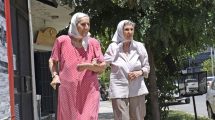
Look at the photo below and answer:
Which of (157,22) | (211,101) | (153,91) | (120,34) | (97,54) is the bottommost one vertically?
(211,101)

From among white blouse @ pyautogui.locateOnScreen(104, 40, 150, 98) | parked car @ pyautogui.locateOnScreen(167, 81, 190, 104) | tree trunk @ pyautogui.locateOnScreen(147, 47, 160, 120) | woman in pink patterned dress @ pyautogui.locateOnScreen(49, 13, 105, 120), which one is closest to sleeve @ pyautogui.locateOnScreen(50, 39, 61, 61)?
woman in pink patterned dress @ pyautogui.locateOnScreen(49, 13, 105, 120)

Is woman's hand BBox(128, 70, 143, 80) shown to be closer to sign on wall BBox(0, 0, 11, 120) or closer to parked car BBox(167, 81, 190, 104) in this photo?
sign on wall BBox(0, 0, 11, 120)

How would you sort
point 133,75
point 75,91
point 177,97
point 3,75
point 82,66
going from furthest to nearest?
point 177,97
point 133,75
point 75,91
point 82,66
point 3,75

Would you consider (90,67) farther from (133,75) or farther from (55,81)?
(133,75)

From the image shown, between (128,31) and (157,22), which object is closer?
(128,31)

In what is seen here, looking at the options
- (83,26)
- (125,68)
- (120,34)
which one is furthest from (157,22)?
(83,26)

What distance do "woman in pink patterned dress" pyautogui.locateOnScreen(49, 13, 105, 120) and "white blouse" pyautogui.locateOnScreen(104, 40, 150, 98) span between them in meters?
1.14

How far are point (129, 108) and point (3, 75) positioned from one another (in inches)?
150

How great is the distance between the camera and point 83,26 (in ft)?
21.5

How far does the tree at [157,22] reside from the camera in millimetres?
10727

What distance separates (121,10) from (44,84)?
496 centimetres

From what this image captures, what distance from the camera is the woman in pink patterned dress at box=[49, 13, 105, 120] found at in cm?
646

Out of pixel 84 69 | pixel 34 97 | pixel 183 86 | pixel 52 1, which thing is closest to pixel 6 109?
pixel 84 69

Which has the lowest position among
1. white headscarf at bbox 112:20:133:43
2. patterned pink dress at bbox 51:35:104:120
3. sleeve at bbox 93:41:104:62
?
patterned pink dress at bbox 51:35:104:120
